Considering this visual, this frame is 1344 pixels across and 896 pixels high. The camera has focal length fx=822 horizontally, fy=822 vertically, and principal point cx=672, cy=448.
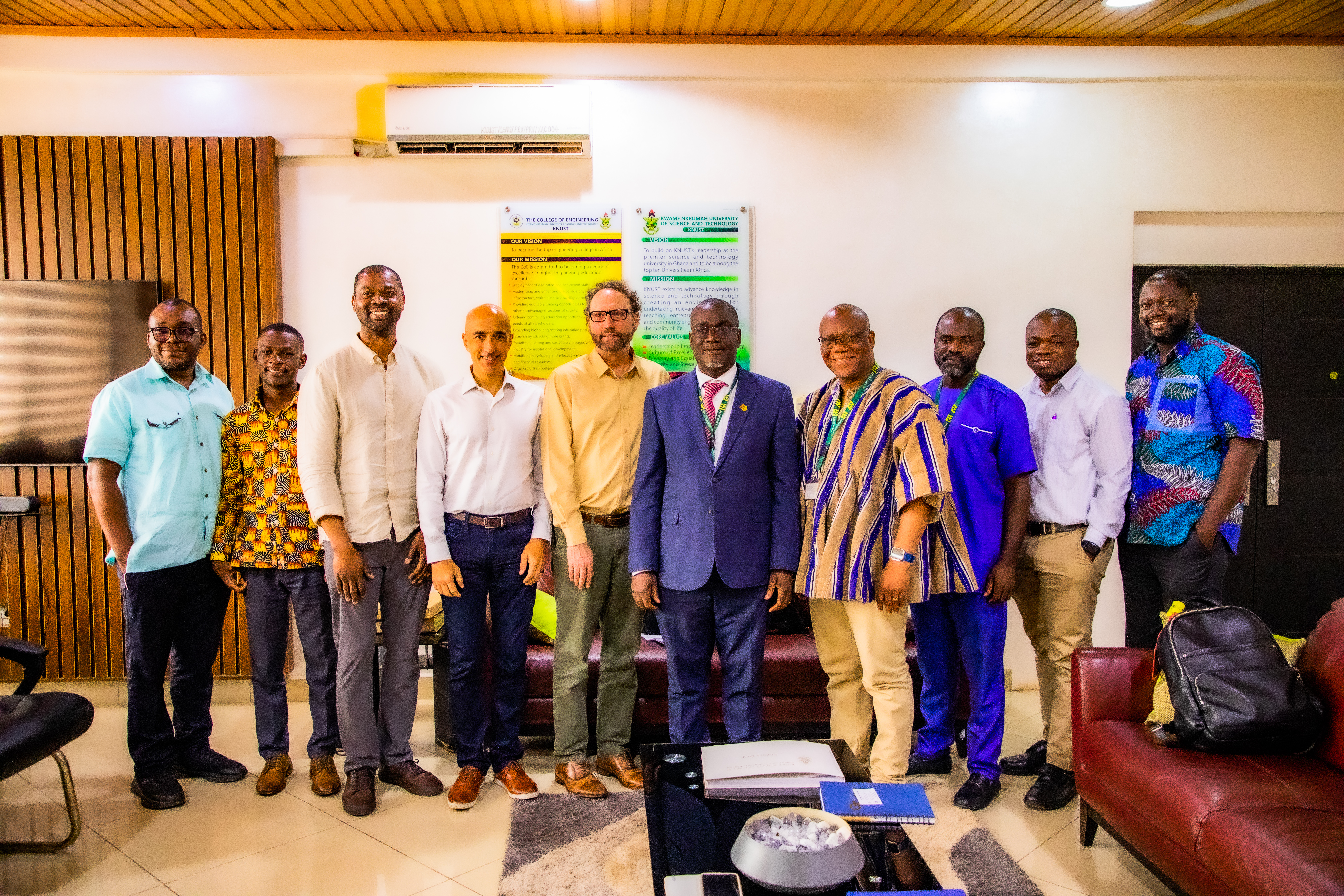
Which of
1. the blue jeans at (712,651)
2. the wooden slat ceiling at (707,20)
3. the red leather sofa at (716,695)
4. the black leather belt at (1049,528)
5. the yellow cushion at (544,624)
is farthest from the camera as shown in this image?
the wooden slat ceiling at (707,20)

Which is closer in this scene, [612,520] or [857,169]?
[612,520]

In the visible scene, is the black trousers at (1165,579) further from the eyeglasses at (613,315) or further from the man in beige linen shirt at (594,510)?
the eyeglasses at (613,315)

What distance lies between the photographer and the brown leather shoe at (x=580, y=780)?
3.03 m

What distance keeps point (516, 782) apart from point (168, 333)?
2.15 metres

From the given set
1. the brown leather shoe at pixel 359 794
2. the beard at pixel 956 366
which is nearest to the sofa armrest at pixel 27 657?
the brown leather shoe at pixel 359 794

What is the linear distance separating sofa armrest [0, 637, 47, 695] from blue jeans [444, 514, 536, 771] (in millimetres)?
1351

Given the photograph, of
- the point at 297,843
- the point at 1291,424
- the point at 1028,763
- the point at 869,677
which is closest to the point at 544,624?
the point at 297,843

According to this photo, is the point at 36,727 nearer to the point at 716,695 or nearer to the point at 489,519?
the point at 489,519

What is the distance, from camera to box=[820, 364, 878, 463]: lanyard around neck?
9.23 ft

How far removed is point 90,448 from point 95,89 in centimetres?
223

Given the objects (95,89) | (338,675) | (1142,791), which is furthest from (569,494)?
(95,89)

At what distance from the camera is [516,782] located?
3064 mm

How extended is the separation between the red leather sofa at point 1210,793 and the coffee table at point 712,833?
77 cm

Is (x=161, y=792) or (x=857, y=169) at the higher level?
(x=857, y=169)
